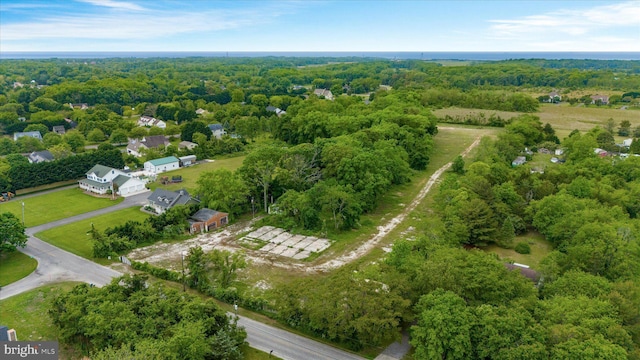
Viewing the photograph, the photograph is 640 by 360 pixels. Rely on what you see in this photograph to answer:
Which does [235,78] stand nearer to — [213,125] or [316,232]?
[213,125]

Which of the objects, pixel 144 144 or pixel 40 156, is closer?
pixel 40 156

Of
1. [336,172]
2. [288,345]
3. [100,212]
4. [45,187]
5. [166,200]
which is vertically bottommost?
[288,345]

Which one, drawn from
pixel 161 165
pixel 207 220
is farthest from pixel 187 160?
pixel 207 220

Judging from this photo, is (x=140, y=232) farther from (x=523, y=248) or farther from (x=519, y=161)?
(x=519, y=161)

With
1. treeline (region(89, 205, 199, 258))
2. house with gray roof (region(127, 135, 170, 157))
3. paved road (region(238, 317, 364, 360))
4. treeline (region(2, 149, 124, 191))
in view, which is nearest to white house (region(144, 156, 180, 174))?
treeline (region(2, 149, 124, 191))

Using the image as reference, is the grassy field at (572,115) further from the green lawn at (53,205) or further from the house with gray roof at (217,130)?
the green lawn at (53,205)

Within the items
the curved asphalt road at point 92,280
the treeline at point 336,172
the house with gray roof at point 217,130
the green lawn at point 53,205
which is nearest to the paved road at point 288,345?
the curved asphalt road at point 92,280
